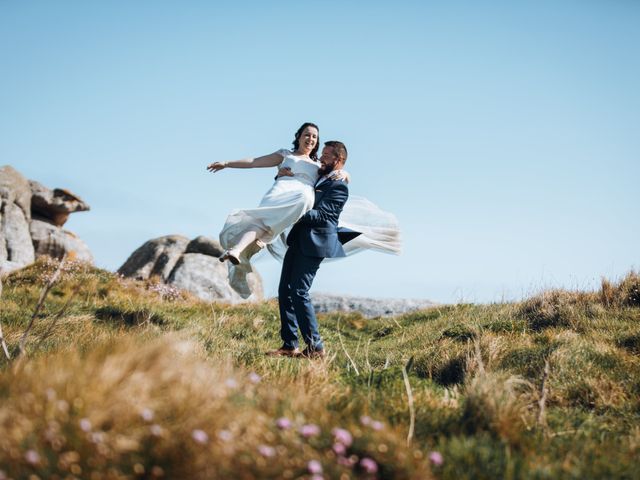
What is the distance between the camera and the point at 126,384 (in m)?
2.57

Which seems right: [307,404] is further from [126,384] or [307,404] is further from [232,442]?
[126,384]

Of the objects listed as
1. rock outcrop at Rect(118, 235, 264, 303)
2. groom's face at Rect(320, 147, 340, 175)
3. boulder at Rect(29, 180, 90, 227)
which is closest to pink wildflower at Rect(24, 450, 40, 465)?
groom's face at Rect(320, 147, 340, 175)

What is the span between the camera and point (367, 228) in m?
7.65

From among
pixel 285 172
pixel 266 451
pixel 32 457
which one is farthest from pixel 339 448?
pixel 285 172

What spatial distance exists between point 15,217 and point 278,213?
23.2 metres

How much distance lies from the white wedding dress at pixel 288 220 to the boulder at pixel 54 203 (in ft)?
82.2

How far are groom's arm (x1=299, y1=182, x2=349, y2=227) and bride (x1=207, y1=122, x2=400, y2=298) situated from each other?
14cm

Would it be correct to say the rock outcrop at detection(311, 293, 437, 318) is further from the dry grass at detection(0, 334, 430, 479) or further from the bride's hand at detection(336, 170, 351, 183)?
the dry grass at detection(0, 334, 430, 479)

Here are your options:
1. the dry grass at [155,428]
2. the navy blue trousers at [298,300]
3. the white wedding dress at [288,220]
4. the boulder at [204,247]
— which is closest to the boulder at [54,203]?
the boulder at [204,247]

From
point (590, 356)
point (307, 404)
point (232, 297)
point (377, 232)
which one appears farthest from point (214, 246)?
point (307, 404)

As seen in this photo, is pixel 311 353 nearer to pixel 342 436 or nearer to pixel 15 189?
pixel 342 436

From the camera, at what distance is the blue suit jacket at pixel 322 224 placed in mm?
6176

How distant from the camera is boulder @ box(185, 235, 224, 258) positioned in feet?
66.2

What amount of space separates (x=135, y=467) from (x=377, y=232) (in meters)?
5.84
